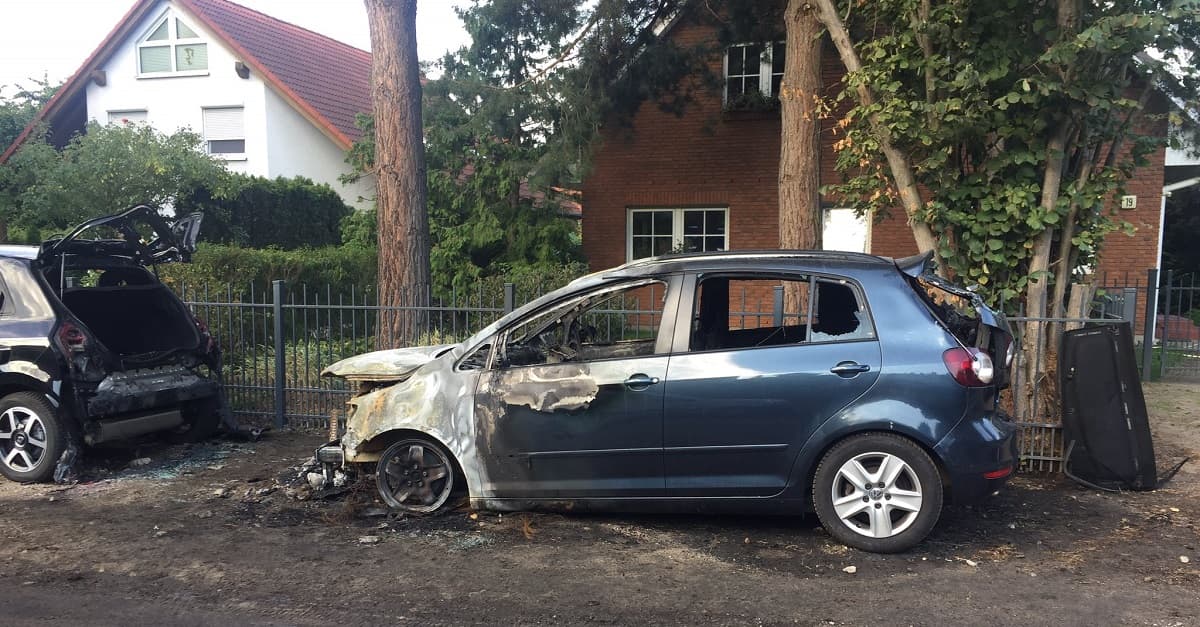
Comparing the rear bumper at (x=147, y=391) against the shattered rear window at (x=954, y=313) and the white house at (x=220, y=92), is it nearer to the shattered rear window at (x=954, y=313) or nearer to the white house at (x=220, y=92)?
the shattered rear window at (x=954, y=313)

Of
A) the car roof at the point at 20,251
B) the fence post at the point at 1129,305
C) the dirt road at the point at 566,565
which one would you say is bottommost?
the dirt road at the point at 566,565

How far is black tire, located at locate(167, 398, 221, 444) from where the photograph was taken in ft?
23.2

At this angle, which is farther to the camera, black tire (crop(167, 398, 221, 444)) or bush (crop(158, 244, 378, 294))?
bush (crop(158, 244, 378, 294))

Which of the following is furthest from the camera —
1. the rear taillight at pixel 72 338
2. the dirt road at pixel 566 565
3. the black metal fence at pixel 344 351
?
the black metal fence at pixel 344 351

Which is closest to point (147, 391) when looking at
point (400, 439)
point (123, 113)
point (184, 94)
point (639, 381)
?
point (400, 439)

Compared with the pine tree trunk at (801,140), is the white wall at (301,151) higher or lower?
higher

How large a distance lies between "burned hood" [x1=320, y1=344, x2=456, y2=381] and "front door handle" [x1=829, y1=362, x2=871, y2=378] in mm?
2430

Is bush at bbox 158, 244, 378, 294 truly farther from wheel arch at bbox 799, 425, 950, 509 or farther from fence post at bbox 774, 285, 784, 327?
wheel arch at bbox 799, 425, 950, 509

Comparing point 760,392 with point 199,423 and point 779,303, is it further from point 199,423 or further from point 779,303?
point 199,423

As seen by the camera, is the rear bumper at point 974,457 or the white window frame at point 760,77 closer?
the rear bumper at point 974,457

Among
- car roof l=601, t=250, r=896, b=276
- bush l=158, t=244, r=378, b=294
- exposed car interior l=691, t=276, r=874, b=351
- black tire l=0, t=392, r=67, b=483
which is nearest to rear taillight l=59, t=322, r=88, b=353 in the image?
black tire l=0, t=392, r=67, b=483

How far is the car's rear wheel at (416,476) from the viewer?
525cm

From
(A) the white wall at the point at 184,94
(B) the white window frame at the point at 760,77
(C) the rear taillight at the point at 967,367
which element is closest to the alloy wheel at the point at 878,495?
(C) the rear taillight at the point at 967,367

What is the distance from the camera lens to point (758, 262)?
16.2ft
